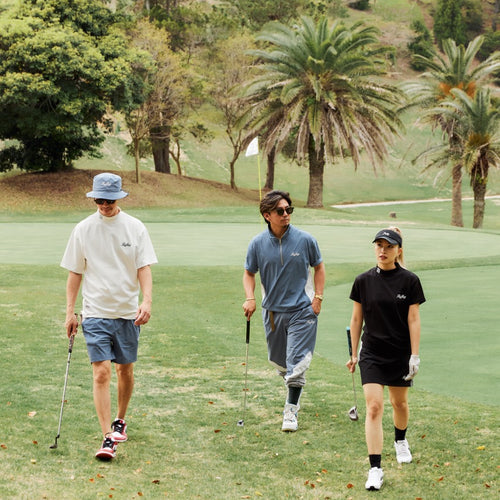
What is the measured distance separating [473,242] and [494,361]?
1615 cm

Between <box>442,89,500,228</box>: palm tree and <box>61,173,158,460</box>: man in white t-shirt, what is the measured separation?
37.4 m

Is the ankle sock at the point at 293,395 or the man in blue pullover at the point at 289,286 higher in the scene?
the man in blue pullover at the point at 289,286

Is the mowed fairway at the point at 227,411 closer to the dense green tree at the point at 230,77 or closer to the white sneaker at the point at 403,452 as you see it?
the white sneaker at the point at 403,452

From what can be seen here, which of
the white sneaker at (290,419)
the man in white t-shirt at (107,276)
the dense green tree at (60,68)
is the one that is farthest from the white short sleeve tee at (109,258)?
the dense green tree at (60,68)

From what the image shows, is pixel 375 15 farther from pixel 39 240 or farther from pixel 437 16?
pixel 39 240

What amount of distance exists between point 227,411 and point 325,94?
3545 centimetres

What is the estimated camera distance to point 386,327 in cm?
617

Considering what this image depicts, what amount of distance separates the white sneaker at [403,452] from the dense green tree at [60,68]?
118 ft

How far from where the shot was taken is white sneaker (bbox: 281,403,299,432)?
729cm

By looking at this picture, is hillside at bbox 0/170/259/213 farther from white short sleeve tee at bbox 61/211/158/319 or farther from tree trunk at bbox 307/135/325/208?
white short sleeve tee at bbox 61/211/158/319

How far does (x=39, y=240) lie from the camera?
24594mm

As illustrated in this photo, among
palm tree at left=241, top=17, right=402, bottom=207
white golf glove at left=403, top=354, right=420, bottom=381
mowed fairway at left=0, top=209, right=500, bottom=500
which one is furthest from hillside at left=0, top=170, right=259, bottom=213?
white golf glove at left=403, top=354, right=420, bottom=381

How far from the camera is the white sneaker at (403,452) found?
638cm

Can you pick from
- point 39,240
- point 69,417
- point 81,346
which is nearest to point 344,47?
point 39,240
